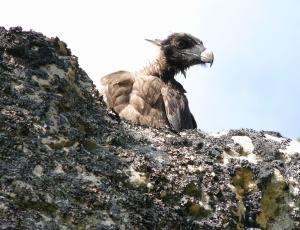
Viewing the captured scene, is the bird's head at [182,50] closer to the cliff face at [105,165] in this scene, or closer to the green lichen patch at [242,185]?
the cliff face at [105,165]

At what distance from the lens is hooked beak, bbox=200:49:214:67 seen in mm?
10211

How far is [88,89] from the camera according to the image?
10.8ft

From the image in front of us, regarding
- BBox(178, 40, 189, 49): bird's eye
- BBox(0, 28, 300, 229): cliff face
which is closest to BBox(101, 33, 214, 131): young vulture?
BBox(178, 40, 189, 49): bird's eye

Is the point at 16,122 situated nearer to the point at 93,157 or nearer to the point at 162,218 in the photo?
the point at 93,157

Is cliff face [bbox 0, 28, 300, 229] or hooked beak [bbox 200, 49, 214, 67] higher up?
hooked beak [bbox 200, 49, 214, 67]

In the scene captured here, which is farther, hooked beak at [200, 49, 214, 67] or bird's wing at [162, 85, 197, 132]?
hooked beak at [200, 49, 214, 67]

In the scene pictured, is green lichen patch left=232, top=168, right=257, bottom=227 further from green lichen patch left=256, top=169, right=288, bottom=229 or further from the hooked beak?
the hooked beak

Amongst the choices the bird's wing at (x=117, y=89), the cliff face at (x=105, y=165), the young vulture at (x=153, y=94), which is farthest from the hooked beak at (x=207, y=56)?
the cliff face at (x=105, y=165)

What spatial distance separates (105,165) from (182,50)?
7996 millimetres

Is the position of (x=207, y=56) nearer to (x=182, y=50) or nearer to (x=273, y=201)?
(x=182, y=50)

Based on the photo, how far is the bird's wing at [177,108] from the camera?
9.02 metres

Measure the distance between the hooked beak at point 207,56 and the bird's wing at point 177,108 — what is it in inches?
29.7

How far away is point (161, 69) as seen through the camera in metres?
10.4

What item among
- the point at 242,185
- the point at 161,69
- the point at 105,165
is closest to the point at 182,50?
the point at 161,69
